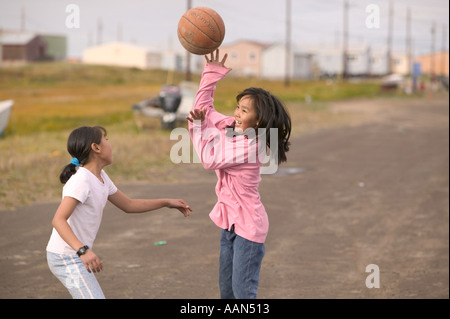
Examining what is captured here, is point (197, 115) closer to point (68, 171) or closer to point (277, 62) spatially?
point (68, 171)

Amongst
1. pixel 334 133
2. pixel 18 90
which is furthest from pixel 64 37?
pixel 334 133

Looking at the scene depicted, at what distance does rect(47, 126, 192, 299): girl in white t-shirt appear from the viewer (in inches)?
147

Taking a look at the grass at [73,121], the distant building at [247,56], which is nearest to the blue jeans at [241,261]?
the grass at [73,121]

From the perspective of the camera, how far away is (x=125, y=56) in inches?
3113

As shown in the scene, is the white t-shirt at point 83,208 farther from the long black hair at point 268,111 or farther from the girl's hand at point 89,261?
the long black hair at point 268,111

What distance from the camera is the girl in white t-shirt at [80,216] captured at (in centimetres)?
373

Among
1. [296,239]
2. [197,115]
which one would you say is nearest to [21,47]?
[296,239]

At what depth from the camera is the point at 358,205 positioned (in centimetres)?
1251

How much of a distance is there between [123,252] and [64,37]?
84.7 meters

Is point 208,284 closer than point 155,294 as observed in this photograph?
No

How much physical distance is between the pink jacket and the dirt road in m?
3.27

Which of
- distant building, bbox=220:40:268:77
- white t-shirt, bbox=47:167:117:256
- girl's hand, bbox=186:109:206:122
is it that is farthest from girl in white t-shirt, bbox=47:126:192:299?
distant building, bbox=220:40:268:77
